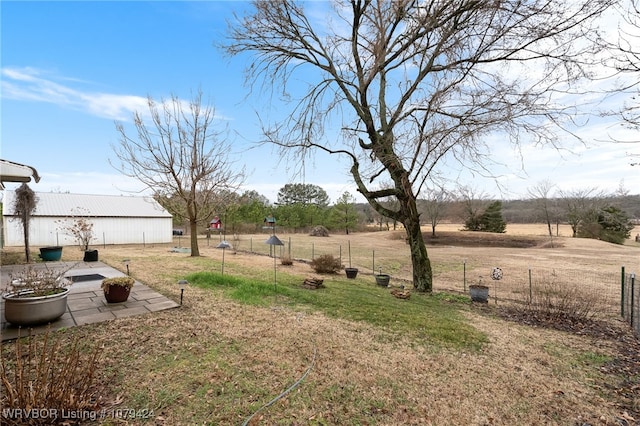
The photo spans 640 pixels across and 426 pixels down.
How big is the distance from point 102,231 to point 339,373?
22217 millimetres

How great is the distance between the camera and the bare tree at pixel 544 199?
111ft

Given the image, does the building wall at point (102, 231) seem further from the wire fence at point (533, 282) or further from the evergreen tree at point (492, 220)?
the evergreen tree at point (492, 220)

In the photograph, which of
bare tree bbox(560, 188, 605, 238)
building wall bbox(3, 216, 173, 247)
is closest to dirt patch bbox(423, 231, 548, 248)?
bare tree bbox(560, 188, 605, 238)

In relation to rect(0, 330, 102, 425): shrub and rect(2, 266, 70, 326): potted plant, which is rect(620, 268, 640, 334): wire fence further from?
rect(2, 266, 70, 326): potted plant

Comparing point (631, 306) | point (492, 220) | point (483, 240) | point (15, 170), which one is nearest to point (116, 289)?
point (15, 170)

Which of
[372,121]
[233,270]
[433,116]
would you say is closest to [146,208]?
[233,270]

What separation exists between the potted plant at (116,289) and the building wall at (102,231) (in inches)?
691

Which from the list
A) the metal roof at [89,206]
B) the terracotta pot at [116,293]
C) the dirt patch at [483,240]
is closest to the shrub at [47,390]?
the terracotta pot at [116,293]

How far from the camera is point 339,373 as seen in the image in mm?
3172

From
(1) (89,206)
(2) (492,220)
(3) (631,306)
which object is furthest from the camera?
(2) (492,220)

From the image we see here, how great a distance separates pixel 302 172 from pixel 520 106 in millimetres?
5383

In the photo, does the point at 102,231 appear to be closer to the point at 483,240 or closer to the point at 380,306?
the point at 380,306

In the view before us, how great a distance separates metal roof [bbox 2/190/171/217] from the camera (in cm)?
1816

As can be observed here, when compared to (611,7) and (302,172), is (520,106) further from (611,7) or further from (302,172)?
(302,172)
